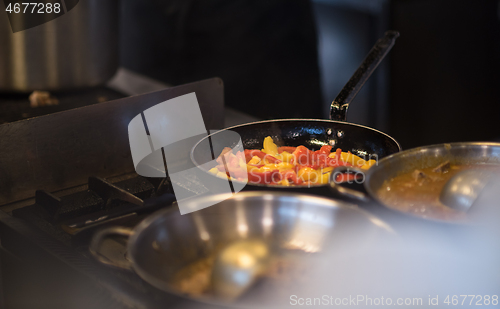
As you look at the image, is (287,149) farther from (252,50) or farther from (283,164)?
(252,50)

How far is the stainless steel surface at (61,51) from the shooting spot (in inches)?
49.1

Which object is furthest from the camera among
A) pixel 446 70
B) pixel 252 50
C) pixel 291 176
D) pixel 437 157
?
pixel 252 50

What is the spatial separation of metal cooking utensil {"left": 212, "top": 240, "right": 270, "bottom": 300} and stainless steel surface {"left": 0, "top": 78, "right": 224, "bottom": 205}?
53 centimetres

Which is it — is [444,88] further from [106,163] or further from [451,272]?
[451,272]

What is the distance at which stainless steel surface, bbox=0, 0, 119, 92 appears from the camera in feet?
4.09

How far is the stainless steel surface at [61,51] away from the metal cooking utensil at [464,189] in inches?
39.6

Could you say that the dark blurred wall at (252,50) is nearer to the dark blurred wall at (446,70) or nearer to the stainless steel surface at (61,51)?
the dark blurred wall at (446,70)

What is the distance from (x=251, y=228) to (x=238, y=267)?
0.07 meters

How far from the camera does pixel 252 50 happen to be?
2160 millimetres

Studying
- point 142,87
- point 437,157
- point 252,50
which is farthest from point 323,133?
point 252,50

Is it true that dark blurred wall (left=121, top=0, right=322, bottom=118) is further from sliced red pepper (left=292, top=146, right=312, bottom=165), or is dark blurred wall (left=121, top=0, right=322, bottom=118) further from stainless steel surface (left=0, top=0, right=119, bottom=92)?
sliced red pepper (left=292, top=146, right=312, bottom=165)

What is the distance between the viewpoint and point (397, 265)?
0.54 metres

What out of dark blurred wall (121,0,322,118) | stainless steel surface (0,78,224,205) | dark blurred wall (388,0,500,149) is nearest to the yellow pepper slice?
stainless steel surface (0,78,224,205)

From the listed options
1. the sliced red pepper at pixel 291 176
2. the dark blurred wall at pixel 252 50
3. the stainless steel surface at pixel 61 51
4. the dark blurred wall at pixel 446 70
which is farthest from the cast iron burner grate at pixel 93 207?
the dark blurred wall at pixel 446 70
